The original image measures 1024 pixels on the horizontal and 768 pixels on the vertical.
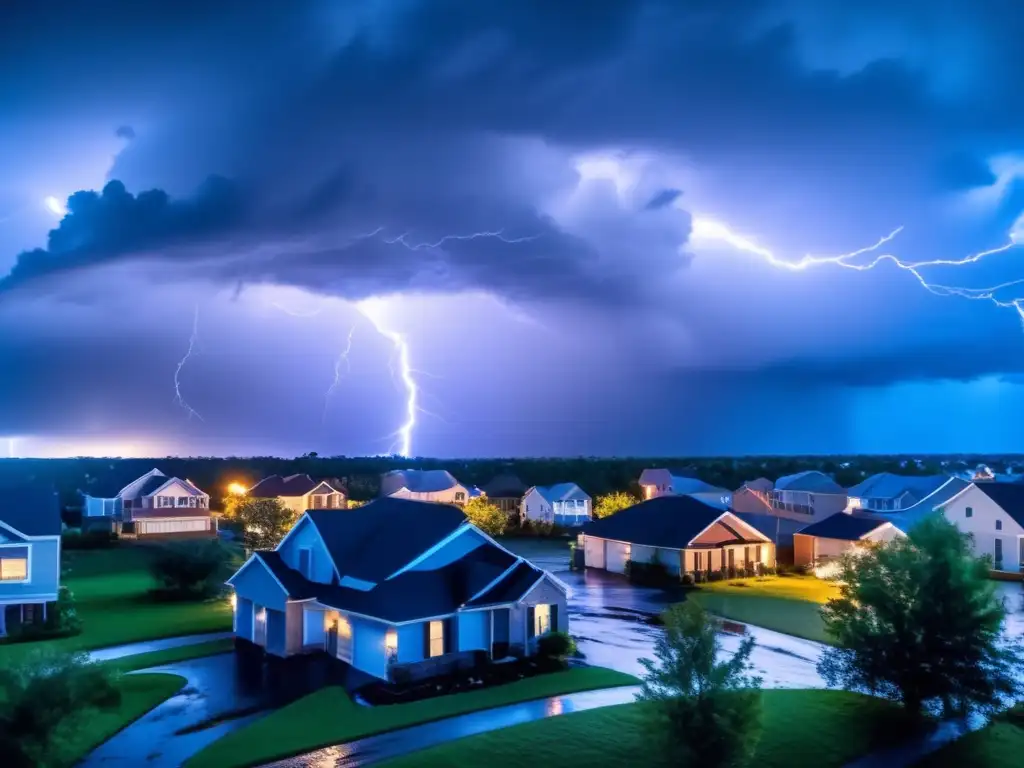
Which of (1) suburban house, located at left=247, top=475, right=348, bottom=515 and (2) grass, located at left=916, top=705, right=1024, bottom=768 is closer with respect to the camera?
(2) grass, located at left=916, top=705, right=1024, bottom=768

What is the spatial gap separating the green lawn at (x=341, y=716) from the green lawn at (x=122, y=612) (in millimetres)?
6835

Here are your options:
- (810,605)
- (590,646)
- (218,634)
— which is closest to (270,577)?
(218,634)

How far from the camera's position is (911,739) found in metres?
23.2

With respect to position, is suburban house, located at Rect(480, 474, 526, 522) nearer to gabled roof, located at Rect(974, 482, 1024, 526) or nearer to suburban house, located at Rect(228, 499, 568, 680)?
gabled roof, located at Rect(974, 482, 1024, 526)

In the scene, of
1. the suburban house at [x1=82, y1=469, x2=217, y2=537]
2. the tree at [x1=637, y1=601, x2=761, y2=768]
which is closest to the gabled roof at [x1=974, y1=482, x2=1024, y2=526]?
the tree at [x1=637, y1=601, x2=761, y2=768]

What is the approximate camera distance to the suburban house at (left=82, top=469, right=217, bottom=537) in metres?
76.1

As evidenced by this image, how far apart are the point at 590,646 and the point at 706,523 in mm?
19914

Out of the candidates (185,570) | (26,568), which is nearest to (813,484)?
(185,570)

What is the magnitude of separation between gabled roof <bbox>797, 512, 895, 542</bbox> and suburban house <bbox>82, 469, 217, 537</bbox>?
2156 inches

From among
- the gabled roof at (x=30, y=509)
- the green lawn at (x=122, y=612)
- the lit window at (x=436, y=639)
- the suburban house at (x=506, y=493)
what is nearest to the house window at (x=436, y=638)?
the lit window at (x=436, y=639)

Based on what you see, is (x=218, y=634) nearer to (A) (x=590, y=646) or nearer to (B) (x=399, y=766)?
(A) (x=590, y=646)

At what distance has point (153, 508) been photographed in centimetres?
7712

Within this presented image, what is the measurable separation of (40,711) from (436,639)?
13.6 meters

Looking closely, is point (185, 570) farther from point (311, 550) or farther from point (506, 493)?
point (506, 493)
